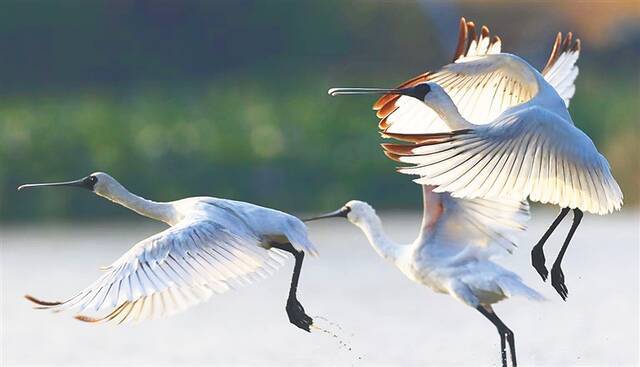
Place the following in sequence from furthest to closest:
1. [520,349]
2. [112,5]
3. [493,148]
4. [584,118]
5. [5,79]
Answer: [112,5]
[5,79]
[584,118]
[520,349]
[493,148]

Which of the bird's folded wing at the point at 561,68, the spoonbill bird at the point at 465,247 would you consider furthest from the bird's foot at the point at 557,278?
the bird's folded wing at the point at 561,68

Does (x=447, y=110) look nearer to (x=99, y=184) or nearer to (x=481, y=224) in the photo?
(x=481, y=224)

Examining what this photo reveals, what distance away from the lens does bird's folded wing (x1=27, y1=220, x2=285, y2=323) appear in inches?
260

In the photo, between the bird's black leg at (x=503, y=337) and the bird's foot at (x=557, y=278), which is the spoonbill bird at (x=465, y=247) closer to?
the bird's black leg at (x=503, y=337)

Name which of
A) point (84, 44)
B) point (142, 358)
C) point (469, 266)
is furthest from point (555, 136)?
point (84, 44)

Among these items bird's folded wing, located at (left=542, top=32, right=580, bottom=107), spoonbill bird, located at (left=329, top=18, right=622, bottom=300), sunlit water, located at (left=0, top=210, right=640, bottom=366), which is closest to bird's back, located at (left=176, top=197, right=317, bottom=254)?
spoonbill bird, located at (left=329, top=18, right=622, bottom=300)

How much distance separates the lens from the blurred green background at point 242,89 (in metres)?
15.6

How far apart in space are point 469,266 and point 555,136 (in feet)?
3.69

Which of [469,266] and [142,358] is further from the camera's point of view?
[142,358]

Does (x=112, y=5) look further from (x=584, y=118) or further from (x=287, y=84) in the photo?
(x=584, y=118)

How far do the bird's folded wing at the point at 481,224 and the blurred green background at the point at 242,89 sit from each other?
21.9ft

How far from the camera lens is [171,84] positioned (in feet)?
71.9

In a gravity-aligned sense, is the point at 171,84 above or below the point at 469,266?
below

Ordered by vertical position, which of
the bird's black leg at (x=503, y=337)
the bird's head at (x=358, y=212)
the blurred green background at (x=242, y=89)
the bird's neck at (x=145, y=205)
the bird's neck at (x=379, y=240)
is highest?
the bird's neck at (x=145, y=205)
